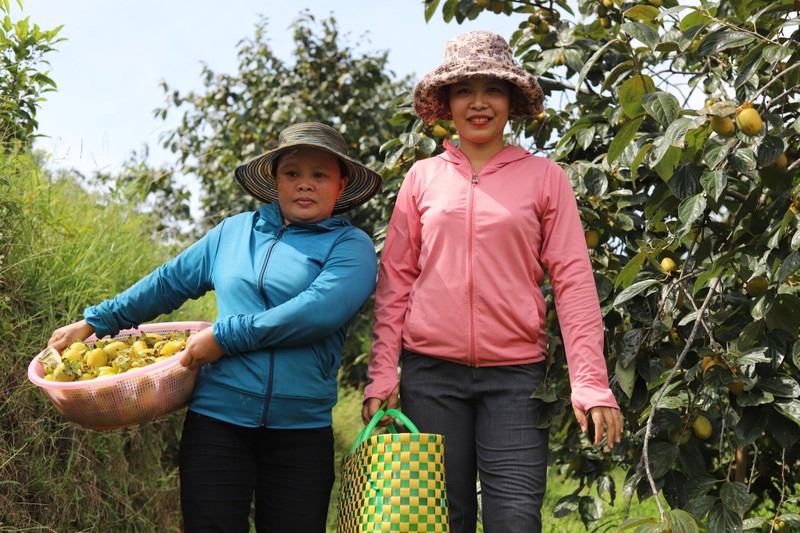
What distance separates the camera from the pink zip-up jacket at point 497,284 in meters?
2.02

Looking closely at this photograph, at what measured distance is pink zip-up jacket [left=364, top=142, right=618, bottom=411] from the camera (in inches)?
79.7

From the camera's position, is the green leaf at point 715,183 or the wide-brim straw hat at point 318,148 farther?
the wide-brim straw hat at point 318,148

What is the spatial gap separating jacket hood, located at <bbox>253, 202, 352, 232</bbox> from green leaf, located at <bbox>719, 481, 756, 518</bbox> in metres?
1.14

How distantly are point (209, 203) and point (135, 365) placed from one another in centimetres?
430

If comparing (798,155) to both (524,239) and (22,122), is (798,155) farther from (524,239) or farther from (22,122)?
(22,122)

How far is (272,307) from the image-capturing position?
204 cm

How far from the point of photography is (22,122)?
3465mm

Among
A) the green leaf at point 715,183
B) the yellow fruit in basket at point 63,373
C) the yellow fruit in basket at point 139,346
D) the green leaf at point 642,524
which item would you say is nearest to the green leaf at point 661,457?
the green leaf at point 642,524

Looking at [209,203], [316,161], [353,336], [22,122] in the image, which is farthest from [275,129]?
[316,161]

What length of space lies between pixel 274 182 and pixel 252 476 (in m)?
0.80

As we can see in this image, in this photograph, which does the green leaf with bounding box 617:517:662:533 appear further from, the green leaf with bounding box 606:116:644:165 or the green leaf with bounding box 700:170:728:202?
the green leaf with bounding box 606:116:644:165

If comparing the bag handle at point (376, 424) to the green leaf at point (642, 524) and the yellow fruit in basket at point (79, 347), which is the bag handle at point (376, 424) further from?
the yellow fruit in basket at point (79, 347)

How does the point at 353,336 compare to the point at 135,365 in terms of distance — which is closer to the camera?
the point at 135,365

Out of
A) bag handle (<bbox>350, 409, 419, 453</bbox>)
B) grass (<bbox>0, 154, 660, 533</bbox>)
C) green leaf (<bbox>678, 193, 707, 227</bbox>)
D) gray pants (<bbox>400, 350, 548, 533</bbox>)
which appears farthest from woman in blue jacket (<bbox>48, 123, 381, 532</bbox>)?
green leaf (<bbox>678, 193, 707, 227</bbox>)
